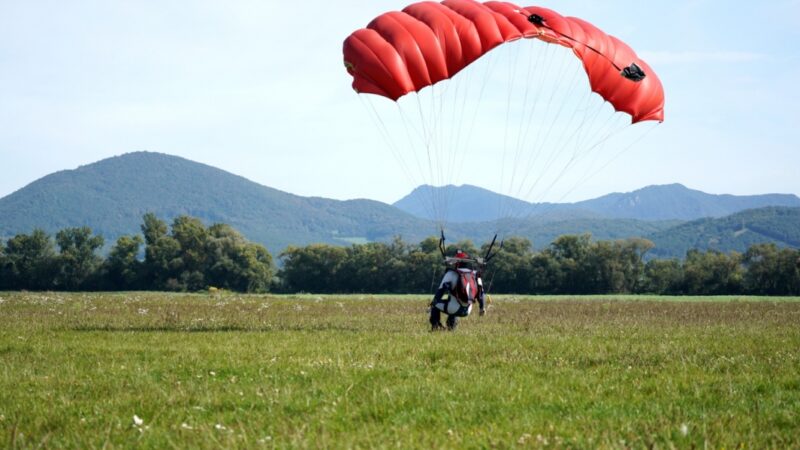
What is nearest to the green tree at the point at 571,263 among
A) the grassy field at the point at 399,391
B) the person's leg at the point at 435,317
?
the person's leg at the point at 435,317

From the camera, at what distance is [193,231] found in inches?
3762

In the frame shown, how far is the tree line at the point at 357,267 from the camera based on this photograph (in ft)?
278

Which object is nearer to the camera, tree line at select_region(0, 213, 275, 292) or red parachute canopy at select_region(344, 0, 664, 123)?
red parachute canopy at select_region(344, 0, 664, 123)

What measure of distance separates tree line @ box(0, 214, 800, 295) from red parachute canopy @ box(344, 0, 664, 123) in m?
61.1

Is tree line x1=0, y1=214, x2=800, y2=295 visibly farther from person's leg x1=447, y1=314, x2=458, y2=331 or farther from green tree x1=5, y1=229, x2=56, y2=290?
person's leg x1=447, y1=314, x2=458, y2=331

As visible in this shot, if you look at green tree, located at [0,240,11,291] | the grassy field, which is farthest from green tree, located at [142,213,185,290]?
the grassy field

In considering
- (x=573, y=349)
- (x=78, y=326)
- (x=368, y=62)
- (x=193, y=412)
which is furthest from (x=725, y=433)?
(x=78, y=326)

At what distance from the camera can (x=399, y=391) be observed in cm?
883

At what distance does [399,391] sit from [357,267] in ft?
287

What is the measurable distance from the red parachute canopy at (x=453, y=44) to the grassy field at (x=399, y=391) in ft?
20.7

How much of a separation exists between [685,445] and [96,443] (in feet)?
15.2

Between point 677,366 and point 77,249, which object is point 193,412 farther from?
point 77,249

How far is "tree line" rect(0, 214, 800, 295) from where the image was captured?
8469cm

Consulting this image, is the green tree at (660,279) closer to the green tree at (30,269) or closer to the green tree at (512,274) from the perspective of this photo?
the green tree at (512,274)
